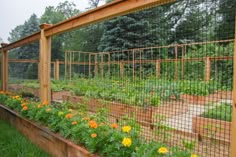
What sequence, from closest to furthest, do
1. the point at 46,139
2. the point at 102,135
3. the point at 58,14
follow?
1. the point at 102,135
2. the point at 46,139
3. the point at 58,14

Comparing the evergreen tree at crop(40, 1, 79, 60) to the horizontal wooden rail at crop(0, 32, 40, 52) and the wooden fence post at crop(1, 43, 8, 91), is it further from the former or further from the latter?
the wooden fence post at crop(1, 43, 8, 91)

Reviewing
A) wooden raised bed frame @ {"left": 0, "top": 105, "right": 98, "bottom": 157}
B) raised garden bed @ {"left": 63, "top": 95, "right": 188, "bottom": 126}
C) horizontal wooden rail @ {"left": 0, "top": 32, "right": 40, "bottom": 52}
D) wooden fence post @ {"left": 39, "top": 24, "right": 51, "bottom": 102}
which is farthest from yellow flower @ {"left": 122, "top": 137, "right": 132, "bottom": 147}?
horizontal wooden rail @ {"left": 0, "top": 32, "right": 40, "bottom": 52}

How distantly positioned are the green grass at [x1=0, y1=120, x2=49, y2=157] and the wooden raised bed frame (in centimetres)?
7

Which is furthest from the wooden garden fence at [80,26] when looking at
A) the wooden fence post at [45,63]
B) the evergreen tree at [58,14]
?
the evergreen tree at [58,14]

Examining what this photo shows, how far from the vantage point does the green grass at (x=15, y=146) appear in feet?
7.63

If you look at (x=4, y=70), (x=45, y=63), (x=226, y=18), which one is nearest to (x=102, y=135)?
(x=226, y=18)

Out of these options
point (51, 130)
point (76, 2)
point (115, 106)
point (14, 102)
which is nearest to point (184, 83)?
point (115, 106)

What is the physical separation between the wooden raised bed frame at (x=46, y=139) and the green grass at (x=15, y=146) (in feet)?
0.21

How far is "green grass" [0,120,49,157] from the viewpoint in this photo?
91.5 inches

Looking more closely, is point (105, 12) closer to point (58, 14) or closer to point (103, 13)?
point (103, 13)

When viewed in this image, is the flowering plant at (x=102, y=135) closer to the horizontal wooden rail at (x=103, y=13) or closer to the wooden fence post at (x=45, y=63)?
the wooden fence post at (x=45, y=63)

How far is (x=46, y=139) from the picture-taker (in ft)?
8.00

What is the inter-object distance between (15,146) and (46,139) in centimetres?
40

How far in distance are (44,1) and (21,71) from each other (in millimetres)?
21986
